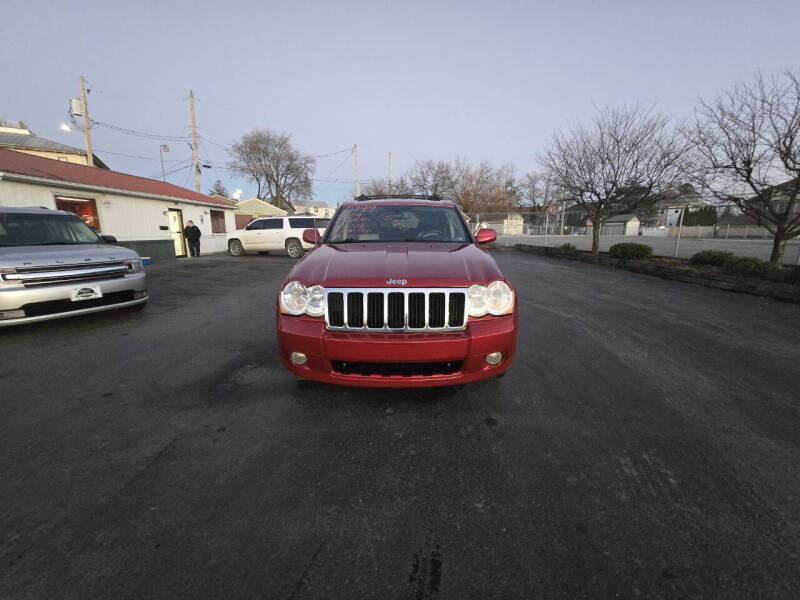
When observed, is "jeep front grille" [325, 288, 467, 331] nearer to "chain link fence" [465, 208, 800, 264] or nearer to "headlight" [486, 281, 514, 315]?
"headlight" [486, 281, 514, 315]

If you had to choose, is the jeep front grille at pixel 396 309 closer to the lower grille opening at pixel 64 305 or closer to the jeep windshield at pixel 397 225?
the jeep windshield at pixel 397 225

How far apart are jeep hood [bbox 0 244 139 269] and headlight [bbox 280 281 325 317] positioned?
3870 millimetres

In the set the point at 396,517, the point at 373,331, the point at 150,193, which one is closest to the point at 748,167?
the point at 373,331

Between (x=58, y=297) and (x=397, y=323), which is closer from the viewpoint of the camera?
(x=397, y=323)

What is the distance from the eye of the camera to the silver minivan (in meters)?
4.00

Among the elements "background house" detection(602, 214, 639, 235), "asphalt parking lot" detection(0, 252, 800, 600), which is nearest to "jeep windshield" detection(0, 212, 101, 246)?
"asphalt parking lot" detection(0, 252, 800, 600)

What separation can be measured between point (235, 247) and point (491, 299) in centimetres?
1760

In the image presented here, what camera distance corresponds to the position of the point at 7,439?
7.20ft

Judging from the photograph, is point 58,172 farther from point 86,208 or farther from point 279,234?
point 279,234

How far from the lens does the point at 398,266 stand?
2.53 m

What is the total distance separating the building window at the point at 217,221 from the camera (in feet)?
69.7

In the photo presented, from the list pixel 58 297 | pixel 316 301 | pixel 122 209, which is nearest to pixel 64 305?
pixel 58 297

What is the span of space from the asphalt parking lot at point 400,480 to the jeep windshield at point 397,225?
1.47m

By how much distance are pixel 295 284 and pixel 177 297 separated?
6.00 m
